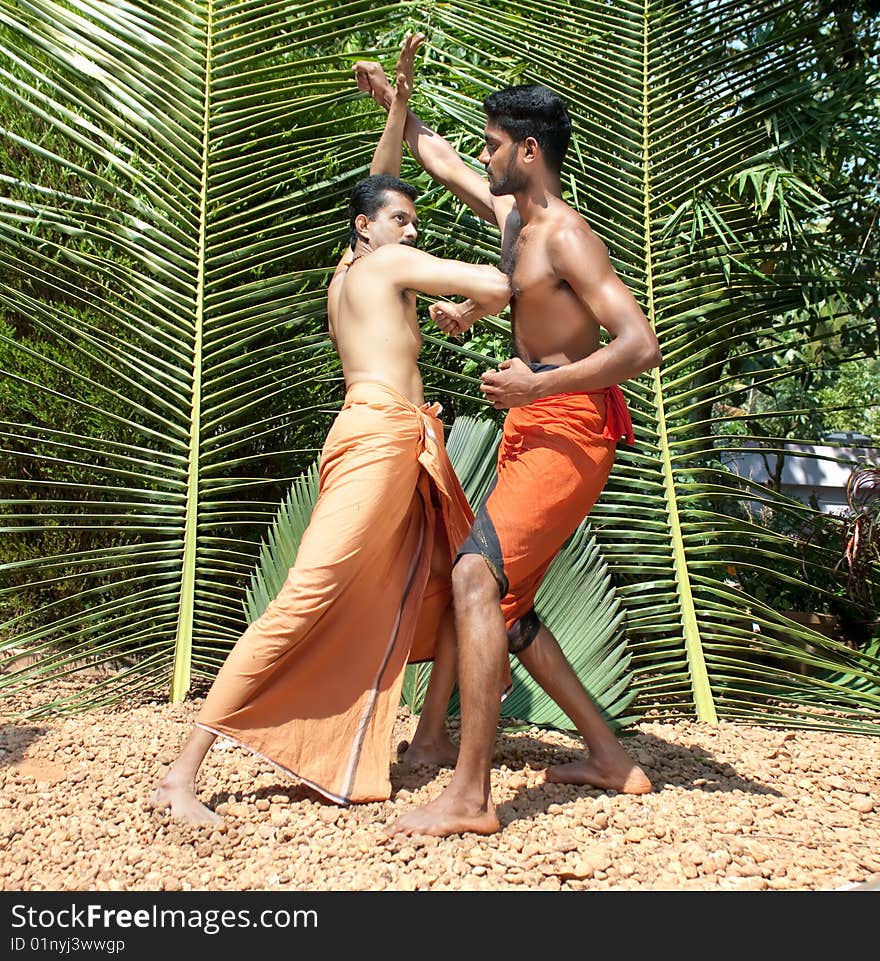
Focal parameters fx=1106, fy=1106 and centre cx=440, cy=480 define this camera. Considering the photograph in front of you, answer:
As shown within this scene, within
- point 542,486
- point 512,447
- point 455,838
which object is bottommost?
point 455,838

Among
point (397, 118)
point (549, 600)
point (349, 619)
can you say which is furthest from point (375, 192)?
point (549, 600)

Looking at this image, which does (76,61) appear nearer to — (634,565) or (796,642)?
(634,565)

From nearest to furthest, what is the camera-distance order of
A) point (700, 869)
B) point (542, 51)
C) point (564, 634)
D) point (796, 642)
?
1. point (700, 869)
2. point (564, 634)
3. point (542, 51)
4. point (796, 642)

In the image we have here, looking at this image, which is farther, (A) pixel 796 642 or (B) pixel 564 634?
(A) pixel 796 642

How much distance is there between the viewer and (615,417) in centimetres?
315

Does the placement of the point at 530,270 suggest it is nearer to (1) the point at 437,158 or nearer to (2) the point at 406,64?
(1) the point at 437,158

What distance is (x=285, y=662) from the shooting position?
307 centimetres

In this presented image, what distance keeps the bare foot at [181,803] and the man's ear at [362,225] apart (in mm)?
1696

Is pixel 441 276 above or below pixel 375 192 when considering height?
below

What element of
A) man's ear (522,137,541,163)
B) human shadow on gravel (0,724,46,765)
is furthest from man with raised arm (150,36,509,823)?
human shadow on gravel (0,724,46,765)

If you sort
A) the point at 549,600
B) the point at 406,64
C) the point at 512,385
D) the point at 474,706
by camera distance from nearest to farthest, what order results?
the point at 512,385
the point at 474,706
the point at 406,64
the point at 549,600

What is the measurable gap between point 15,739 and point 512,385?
6.94 feet

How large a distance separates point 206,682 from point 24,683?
2.36 feet
